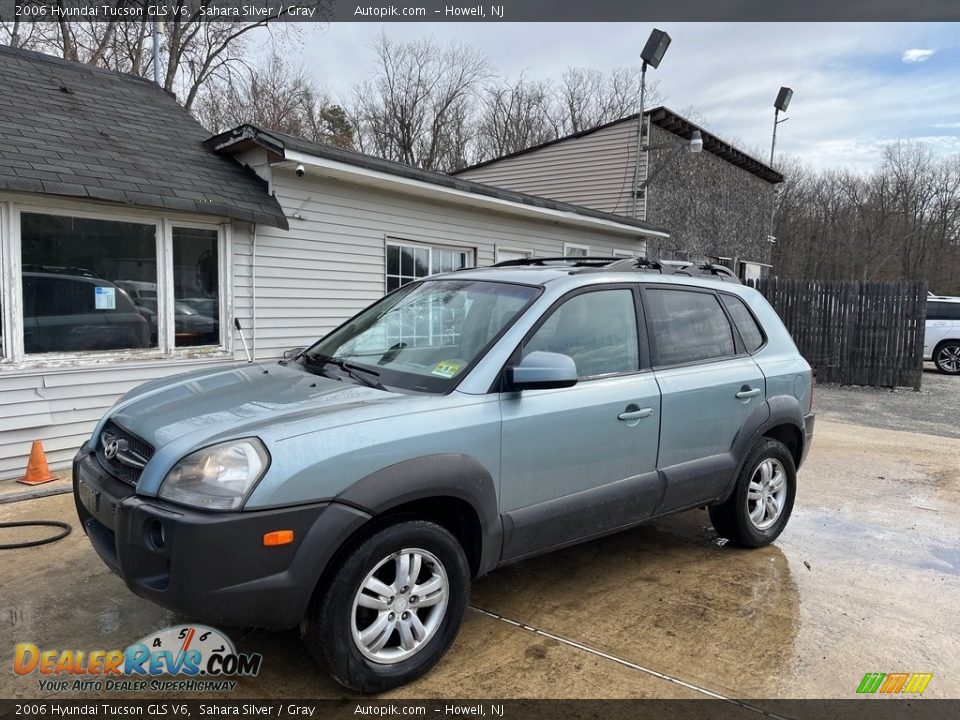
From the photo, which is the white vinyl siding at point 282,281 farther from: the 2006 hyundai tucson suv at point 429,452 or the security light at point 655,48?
the security light at point 655,48

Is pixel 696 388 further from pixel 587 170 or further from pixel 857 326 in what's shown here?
pixel 587 170

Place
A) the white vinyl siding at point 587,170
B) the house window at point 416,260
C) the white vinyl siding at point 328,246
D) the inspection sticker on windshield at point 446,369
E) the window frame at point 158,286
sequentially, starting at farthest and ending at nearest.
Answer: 1. the white vinyl siding at point 587,170
2. the house window at point 416,260
3. the white vinyl siding at point 328,246
4. the window frame at point 158,286
5. the inspection sticker on windshield at point 446,369

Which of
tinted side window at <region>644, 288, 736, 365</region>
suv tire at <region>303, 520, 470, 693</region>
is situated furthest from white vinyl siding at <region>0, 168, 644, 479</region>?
tinted side window at <region>644, 288, 736, 365</region>

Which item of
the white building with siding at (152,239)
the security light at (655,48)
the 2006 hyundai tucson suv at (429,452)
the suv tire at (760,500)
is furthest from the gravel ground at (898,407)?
the security light at (655,48)

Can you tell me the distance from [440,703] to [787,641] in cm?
177

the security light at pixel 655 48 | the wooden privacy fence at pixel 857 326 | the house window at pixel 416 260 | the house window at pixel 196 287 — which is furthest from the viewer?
the security light at pixel 655 48

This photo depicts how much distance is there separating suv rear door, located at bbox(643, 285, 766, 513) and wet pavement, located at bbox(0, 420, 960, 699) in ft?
2.01

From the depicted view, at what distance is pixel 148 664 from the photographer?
281 centimetres

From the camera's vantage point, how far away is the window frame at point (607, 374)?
9.72 ft

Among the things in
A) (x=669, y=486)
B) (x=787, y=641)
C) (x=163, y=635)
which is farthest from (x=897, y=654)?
(x=163, y=635)

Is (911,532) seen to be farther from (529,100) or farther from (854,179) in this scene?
(854,179)

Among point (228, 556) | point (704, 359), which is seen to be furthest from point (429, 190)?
point (228, 556)

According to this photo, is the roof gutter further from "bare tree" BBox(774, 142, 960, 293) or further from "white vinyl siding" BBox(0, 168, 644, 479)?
"bare tree" BBox(774, 142, 960, 293)

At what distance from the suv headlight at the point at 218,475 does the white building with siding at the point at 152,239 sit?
4.03m
